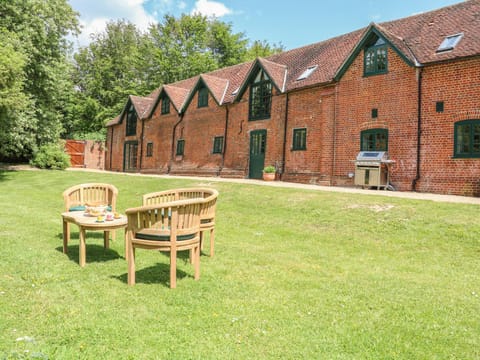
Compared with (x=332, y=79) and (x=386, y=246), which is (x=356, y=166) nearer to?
(x=332, y=79)

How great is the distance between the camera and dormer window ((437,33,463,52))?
46.5 ft

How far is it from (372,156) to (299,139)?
430 cm

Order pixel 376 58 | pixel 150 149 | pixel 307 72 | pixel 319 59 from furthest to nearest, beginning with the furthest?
pixel 150 149
pixel 319 59
pixel 307 72
pixel 376 58

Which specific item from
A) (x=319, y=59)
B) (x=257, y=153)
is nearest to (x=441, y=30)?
(x=319, y=59)

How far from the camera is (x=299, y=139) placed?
18625mm

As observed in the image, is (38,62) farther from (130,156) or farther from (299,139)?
(299,139)

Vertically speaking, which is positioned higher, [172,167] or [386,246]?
[172,167]

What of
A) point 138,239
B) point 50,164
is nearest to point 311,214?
point 138,239

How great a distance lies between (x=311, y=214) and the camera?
10.1 meters

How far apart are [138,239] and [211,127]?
19.8 meters

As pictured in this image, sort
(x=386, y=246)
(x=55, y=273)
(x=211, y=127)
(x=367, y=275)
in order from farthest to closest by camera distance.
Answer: (x=211, y=127)
(x=386, y=246)
(x=367, y=275)
(x=55, y=273)

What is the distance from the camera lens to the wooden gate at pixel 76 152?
3534 cm

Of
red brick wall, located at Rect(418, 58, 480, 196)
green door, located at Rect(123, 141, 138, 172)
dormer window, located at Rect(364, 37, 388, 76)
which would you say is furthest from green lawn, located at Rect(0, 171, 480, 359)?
green door, located at Rect(123, 141, 138, 172)

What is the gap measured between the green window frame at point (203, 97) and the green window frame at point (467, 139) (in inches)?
603
